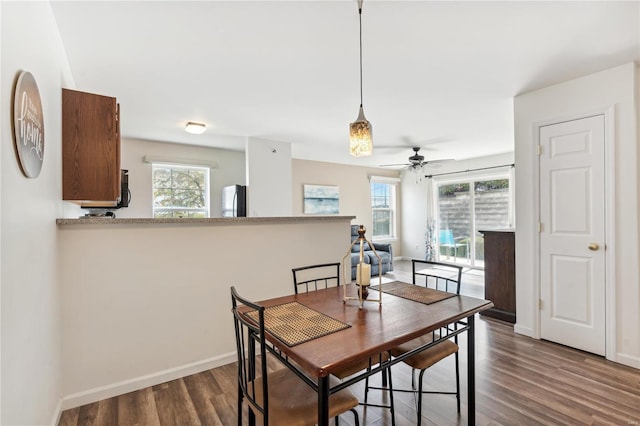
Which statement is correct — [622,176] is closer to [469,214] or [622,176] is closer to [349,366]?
[349,366]

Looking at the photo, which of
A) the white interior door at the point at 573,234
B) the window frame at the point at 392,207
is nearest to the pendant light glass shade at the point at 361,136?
the white interior door at the point at 573,234

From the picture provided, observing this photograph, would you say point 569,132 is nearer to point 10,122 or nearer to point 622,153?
point 622,153

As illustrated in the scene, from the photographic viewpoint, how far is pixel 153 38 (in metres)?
2.13

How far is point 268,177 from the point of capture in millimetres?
4914

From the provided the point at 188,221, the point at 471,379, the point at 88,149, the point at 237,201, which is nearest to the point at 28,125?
the point at 88,149

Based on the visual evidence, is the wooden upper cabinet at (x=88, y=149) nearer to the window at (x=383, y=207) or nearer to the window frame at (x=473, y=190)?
the window at (x=383, y=207)

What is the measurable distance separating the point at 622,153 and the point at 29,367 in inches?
162

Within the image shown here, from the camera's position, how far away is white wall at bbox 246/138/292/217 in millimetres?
4766

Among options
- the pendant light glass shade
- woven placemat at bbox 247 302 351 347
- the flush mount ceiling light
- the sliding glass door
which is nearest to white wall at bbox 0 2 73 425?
woven placemat at bbox 247 302 351 347

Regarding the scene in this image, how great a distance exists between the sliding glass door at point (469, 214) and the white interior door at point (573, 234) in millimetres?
3476

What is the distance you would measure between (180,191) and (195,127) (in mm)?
1508

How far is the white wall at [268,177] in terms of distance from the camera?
477 centimetres

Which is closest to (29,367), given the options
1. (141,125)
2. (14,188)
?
(14,188)

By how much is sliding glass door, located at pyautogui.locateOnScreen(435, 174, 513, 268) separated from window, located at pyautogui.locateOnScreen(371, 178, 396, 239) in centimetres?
113
